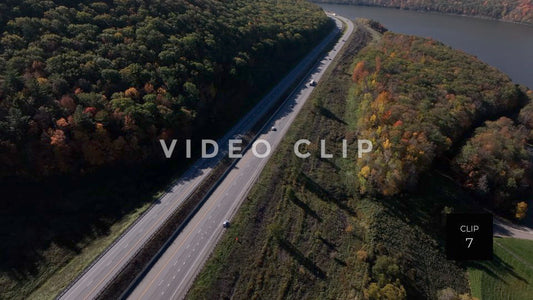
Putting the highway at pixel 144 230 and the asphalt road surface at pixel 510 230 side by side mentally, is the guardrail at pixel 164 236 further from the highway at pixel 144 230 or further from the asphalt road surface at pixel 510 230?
the asphalt road surface at pixel 510 230

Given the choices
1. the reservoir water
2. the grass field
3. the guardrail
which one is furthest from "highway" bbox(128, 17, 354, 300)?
the reservoir water

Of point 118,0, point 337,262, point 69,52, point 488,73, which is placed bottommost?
point 337,262

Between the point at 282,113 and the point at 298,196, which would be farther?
the point at 282,113

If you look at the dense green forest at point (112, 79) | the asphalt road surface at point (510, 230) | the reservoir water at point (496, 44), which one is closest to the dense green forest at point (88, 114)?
the dense green forest at point (112, 79)

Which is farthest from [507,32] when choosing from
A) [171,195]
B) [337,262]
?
[171,195]

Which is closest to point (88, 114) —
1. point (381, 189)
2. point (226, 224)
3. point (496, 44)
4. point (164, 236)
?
point (164, 236)

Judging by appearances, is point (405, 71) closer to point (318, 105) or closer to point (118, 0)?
point (318, 105)
